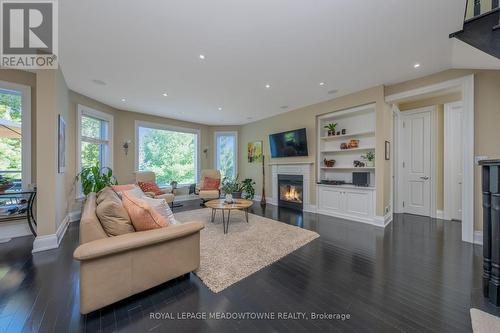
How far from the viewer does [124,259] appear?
1.60m

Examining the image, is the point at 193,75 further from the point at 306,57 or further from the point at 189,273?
the point at 189,273

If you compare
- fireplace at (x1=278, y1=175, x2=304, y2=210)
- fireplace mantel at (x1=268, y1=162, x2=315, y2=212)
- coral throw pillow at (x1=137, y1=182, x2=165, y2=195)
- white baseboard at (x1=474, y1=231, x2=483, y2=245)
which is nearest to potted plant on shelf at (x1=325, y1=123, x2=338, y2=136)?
fireplace mantel at (x1=268, y1=162, x2=315, y2=212)

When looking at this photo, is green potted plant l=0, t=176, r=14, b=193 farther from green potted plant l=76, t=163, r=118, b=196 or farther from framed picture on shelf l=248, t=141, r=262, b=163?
framed picture on shelf l=248, t=141, r=262, b=163

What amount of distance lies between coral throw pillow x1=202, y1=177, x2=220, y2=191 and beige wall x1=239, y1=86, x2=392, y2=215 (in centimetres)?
138

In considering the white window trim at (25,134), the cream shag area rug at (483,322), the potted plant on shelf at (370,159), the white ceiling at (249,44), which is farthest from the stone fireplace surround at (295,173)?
the white window trim at (25,134)

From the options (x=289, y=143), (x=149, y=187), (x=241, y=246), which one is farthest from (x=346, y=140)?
(x=149, y=187)

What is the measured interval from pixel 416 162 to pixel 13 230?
786cm

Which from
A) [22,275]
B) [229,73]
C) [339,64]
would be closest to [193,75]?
[229,73]

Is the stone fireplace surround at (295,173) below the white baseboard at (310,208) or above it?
above

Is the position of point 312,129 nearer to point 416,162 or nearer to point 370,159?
point 370,159

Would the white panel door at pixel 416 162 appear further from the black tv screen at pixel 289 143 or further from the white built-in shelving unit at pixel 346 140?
the black tv screen at pixel 289 143

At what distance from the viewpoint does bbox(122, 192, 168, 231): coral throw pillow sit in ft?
5.99

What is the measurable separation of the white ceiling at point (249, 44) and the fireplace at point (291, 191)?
236 cm

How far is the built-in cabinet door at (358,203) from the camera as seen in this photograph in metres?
3.97
